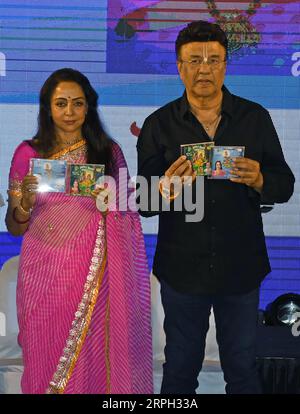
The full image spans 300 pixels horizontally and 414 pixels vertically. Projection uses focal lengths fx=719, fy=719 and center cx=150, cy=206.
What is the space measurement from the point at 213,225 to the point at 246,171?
0.94 ft

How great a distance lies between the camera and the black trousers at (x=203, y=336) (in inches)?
129

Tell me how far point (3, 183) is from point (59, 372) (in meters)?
1.45

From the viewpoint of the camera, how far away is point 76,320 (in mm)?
3424

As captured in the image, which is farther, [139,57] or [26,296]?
[139,57]

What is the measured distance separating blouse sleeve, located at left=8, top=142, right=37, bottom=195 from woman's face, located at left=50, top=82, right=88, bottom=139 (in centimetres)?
20

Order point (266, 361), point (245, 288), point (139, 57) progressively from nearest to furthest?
point (245, 288), point (266, 361), point (139, 57)

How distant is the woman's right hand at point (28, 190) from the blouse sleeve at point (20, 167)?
66 mm

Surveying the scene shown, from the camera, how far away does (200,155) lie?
324 cm

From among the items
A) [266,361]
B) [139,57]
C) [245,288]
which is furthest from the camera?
[139,57]

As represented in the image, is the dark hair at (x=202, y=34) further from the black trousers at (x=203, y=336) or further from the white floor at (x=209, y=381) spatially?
the white floor at (x=209, y=381)

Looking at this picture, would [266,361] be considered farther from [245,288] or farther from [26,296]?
[26,296]

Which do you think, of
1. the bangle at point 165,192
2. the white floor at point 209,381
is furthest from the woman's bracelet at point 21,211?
the white floor at point 209,381
